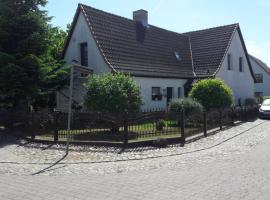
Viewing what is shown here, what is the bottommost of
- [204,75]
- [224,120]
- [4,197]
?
[4,197]

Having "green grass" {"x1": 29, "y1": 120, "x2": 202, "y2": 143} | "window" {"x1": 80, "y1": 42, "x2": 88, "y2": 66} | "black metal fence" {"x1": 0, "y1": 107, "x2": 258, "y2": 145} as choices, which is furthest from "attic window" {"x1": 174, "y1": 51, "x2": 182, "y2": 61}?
"green grass" {"x1": 29, "y1": 120, "x2": 202, "y2": 143}

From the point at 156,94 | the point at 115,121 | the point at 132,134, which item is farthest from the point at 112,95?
the point at 156,94

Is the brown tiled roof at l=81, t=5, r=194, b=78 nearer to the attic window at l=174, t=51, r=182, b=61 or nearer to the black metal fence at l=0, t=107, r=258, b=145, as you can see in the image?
the attic window at l=174, t=51, r=182, b=61

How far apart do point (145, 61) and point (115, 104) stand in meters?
9.78

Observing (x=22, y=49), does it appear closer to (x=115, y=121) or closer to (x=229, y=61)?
A: (x=115, y=121)

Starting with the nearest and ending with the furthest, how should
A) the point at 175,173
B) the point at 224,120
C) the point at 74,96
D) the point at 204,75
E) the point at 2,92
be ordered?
the point at 175,173, the point at 2,92, the point at 224,120, the point at 74,96, the point at 204,75

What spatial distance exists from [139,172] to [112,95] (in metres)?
6.91

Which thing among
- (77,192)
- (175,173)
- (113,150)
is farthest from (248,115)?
(77,192)

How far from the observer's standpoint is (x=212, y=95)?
858 inches

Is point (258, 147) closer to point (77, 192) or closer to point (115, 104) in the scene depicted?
point (115, 104)

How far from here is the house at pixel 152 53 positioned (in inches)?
903

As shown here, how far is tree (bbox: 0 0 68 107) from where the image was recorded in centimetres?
1761

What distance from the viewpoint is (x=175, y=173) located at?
29.7 ft

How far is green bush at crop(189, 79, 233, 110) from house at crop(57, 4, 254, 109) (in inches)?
140
